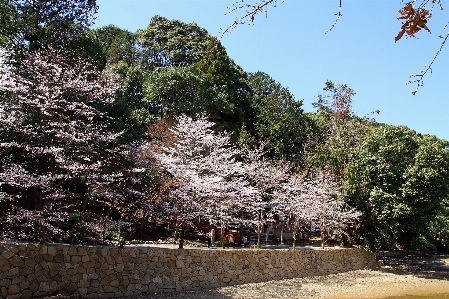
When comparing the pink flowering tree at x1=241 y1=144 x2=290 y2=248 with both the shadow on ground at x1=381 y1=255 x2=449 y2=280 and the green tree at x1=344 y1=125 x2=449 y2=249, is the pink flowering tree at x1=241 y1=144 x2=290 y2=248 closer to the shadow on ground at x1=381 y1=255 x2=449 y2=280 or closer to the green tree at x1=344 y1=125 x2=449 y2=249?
the green tree at x1=344 y1=125 x2=449 y2=249

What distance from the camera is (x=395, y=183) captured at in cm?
1381

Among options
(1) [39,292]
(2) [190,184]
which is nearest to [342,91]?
(2) [190,184]

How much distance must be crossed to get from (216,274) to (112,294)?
3139 mm

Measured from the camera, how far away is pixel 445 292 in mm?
11633

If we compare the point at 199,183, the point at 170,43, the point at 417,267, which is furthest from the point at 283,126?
the point at 199,183

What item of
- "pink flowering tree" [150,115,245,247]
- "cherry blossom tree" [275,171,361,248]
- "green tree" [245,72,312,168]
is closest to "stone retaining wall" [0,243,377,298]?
"pink flowering tree" [150,115,245,247]

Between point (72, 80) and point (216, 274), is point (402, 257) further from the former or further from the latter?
point (72, 80)

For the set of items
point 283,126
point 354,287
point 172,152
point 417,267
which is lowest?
point 354,287

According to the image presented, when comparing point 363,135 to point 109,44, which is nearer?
point 363,135

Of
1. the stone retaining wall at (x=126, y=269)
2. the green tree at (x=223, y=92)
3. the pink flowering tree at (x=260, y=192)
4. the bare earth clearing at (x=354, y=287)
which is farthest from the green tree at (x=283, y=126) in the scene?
the stone retaining wall at (x=126, y=269)

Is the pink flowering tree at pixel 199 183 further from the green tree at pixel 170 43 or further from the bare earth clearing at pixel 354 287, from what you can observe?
the green tree at pixel 170 43

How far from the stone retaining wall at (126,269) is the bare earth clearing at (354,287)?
0.37 meters

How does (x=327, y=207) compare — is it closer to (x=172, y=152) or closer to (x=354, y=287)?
(x=354, y=287)

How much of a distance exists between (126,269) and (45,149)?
10.6 feet
